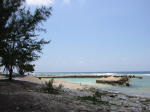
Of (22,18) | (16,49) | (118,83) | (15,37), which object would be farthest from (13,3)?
(118,83)

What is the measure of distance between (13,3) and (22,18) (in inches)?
68.8

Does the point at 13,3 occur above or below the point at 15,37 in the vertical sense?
above

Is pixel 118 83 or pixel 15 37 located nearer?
pixel 15 37

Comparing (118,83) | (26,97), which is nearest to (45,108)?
(26,97)

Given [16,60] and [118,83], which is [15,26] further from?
[118,83]

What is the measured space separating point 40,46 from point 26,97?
30.9ft

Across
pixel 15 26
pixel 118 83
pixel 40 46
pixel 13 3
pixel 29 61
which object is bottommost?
pixel 118 83

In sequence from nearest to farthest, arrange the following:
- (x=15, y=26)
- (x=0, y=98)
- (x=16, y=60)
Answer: (x=0, y=98)
(x=15, y=26)
(x=16, y=60)

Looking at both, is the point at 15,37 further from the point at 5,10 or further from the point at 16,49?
the point at 5,10

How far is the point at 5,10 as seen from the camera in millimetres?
13070

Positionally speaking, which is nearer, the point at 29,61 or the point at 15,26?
the point at 15,26

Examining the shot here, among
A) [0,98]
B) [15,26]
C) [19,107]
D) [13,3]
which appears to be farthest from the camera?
[15,26]

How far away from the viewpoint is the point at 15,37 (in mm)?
16391

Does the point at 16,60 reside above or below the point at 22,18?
below
